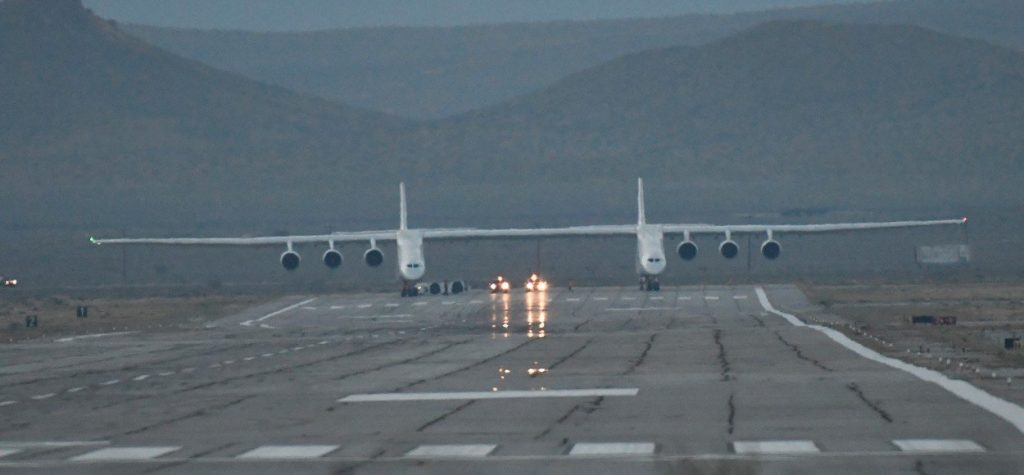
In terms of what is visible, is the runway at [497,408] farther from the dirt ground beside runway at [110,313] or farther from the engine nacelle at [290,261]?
the engine nacelle at [290,261]

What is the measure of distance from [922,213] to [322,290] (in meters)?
79.3

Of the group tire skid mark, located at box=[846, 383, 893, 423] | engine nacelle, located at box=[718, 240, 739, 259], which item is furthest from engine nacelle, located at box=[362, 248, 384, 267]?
tire skid mark, located at box=[846, 383, 893, 423]

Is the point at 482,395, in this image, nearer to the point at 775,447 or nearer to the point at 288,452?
the point at 288,452

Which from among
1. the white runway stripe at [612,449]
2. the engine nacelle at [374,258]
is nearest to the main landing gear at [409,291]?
the engine nacelle at [374,258]

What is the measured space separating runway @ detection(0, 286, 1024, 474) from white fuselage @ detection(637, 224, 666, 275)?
108 ft

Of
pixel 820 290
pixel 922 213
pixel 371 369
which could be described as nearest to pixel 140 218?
pixel 922 213

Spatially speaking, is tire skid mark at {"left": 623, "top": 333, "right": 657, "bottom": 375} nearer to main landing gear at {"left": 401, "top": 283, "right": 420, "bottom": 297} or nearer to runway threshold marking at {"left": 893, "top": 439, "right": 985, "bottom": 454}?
runway threshold marking at {"left": 893, "top": 439, "right": 985, "bottom": 454}

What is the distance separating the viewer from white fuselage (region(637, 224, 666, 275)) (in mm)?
76688

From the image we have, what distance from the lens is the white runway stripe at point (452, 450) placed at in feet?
58.4

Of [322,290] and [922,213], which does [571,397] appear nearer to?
[322,290]

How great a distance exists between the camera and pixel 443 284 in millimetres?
82000

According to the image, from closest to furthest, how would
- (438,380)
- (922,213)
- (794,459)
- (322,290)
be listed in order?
(794,459)
(438,380)
(322,290)
(922,213)

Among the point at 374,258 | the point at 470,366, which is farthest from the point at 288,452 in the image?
the point at 374,258

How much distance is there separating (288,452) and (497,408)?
4848 mm
